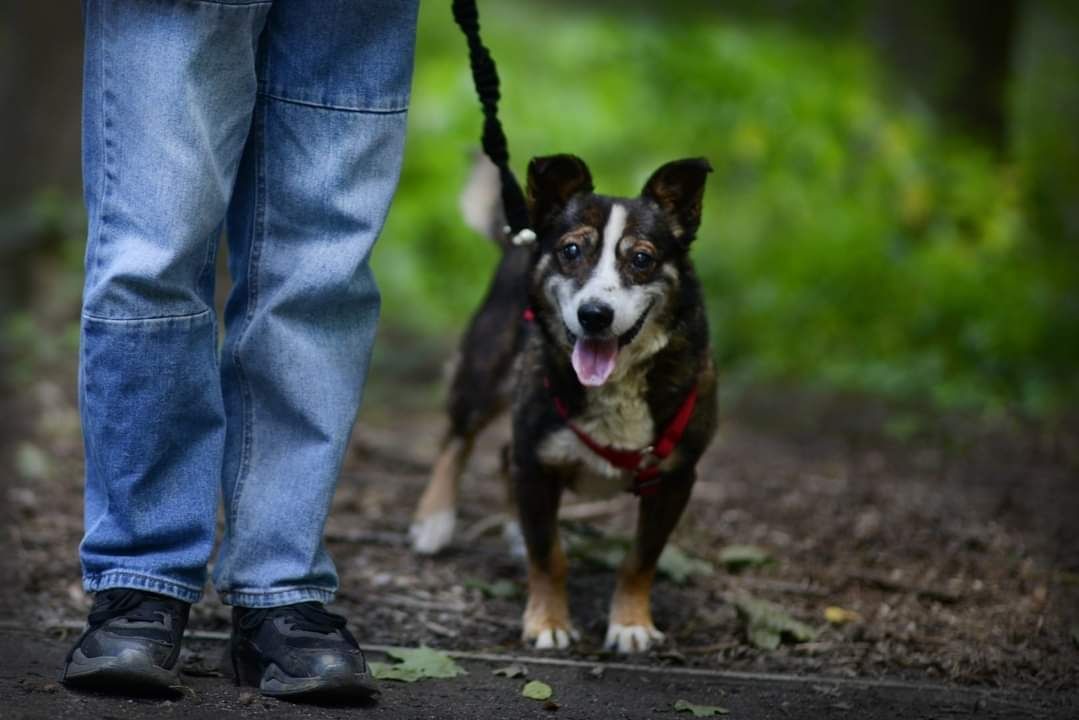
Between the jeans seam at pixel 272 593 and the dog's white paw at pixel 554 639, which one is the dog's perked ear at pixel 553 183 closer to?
the dog's white paw at pixel 554 639

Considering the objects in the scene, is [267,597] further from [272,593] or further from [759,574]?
[759,574]

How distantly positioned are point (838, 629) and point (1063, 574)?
3.12ft

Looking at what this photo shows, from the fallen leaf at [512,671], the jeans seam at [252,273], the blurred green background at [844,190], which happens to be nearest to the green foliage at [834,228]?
the blurred green background at [844,190]

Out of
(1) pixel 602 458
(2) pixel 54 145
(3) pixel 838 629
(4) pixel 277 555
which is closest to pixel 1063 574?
(3) pixel 838 629

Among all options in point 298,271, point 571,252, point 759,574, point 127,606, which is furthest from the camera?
point 759,574

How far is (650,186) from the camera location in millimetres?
3355

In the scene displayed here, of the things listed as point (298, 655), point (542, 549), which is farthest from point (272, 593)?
point (542, 549)

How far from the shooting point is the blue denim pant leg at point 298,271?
2.70 metres

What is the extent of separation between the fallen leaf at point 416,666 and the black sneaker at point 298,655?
0.25 metres

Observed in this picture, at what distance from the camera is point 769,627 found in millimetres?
3434

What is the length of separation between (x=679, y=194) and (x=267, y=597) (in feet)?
4.88

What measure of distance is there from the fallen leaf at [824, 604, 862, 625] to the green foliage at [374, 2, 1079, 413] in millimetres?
3123

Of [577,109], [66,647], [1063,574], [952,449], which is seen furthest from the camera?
[577,109]

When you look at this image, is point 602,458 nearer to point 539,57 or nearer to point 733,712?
point 733,712
